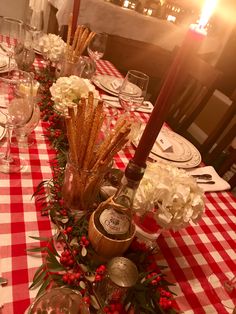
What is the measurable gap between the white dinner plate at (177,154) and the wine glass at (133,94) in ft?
0.18

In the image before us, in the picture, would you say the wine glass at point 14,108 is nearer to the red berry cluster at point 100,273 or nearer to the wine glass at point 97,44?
the red berry cluster at point 100,273

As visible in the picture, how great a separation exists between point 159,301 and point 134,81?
76 centimetres

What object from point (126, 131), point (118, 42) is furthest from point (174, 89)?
point (118, 42)

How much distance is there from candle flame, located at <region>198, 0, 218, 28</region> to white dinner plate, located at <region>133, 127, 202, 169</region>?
0.53 meters

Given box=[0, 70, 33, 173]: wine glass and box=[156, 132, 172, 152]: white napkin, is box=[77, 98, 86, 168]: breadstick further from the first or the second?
box=[156, 132, 172, 152]: white napkin

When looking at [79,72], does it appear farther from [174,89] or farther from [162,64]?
[162,64]

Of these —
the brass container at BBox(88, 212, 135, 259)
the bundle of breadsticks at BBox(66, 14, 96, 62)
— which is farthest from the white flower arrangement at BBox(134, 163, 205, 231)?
the bundle of breadsticks at BBox(66, 14, 96, 62)

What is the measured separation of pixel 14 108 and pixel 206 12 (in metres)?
0.46

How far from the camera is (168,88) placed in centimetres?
37

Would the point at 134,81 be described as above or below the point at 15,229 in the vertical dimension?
above

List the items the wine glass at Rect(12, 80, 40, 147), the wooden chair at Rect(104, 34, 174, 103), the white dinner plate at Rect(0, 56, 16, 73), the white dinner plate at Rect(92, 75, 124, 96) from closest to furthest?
the wine glass at Rect(12, 80, 40, 147), the white dinner plate at Rect(0, 56, 16, 73), the white dinner plate at Rect(92, 75, 124, 96), the wooden chair at Rect(104, 34, 174, 103)

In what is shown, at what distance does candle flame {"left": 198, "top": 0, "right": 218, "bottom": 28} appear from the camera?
35 cm

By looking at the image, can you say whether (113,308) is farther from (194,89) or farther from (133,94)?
(194,89)

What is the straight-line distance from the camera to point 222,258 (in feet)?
2.19
